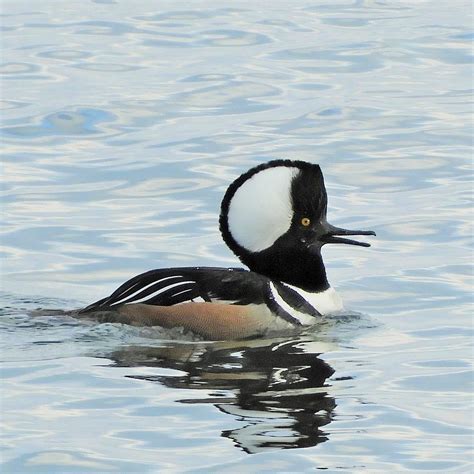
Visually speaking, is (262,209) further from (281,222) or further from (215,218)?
(215,218)

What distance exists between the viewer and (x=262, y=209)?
1137 cm

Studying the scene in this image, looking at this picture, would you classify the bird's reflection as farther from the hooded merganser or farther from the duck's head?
the duck's head

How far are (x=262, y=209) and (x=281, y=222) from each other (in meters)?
0.20

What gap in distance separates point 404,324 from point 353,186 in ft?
14.2

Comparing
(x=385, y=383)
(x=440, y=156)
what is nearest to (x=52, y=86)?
(x=440, y=156)

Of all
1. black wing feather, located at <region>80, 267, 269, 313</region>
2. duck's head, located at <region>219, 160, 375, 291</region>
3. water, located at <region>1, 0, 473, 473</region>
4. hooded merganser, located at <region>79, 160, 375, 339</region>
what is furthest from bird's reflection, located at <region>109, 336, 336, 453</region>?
duck's head, located at <region>219, 160, 375, 291</region>

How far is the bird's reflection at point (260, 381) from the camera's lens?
866 centimetres

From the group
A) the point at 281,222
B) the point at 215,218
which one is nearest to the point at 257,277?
the point at 281,222

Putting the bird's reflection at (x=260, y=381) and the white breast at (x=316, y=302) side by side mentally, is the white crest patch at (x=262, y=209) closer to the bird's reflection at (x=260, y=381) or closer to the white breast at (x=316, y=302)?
the white breast at (x=316, y=302)

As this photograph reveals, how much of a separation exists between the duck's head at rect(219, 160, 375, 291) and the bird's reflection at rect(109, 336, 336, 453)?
75 cm

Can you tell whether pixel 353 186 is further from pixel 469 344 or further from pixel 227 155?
pixel 469 344

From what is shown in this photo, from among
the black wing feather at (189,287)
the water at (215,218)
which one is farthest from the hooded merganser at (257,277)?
the water at (215,218)

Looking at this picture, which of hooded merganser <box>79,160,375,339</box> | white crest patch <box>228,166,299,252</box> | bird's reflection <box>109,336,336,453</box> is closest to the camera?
bird's reflection <box>109,336,336,453</box>

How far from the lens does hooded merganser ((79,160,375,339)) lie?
11039 millimetres
